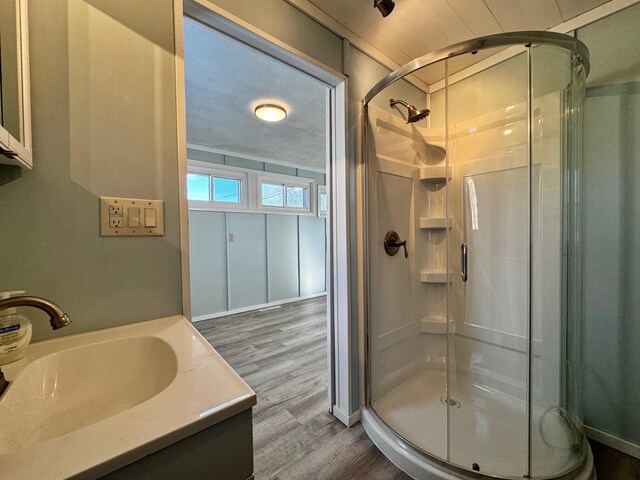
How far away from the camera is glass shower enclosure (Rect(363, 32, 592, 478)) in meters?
1.32

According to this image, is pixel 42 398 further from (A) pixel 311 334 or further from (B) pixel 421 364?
(A) pixel 311 334

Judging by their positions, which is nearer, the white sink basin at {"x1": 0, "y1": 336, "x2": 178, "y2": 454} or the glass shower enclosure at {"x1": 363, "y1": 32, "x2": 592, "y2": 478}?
the white sink basin at {"x1": 0, "y1": 336, "x2": 178, "y2": 454}

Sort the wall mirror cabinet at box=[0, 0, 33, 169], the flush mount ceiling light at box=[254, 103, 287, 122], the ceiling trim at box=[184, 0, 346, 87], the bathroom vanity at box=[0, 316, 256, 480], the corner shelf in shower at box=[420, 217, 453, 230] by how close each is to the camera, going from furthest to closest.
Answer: the flush mount ceiling light at box=[254, 103, 287, 122] → the corner shelf in shower at box=[420, 217, 453, 230] → the ceiling trim at box=[184, 0, 346, 87] → the wall mirror cabinet at box=[0, 0, 33, 169] → the bathroom vanity at box=[0, 316, 256, 480]

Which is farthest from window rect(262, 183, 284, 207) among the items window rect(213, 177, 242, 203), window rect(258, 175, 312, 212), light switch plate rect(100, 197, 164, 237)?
light switch plate rect(100, 197, 164, 237)

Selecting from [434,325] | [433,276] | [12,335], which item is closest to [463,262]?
[433,276]

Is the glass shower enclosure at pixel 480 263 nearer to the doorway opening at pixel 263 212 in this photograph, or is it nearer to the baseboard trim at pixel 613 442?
the baseboard trim at pixel 613 442

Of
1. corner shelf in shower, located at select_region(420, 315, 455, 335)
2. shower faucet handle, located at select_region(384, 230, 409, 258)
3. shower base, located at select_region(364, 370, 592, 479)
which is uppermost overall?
shower faucet handle, located at select_region(384, 230, 409, 258)

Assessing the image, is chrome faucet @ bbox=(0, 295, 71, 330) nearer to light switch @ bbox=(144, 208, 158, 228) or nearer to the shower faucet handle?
light switch @ bbox=(144, 208, 158, 228)

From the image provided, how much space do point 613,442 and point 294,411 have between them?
1.71 meters

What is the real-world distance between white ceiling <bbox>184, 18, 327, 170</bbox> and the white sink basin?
1243 mm

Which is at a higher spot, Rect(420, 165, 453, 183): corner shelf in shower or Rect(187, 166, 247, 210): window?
Rect(187, 166, 247, 210): window

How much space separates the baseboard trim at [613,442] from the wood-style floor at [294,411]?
108 centimetres

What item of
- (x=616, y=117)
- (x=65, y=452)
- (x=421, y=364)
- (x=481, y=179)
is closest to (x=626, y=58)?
(x=616, y=117)

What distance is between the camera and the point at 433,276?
1.97 meters
